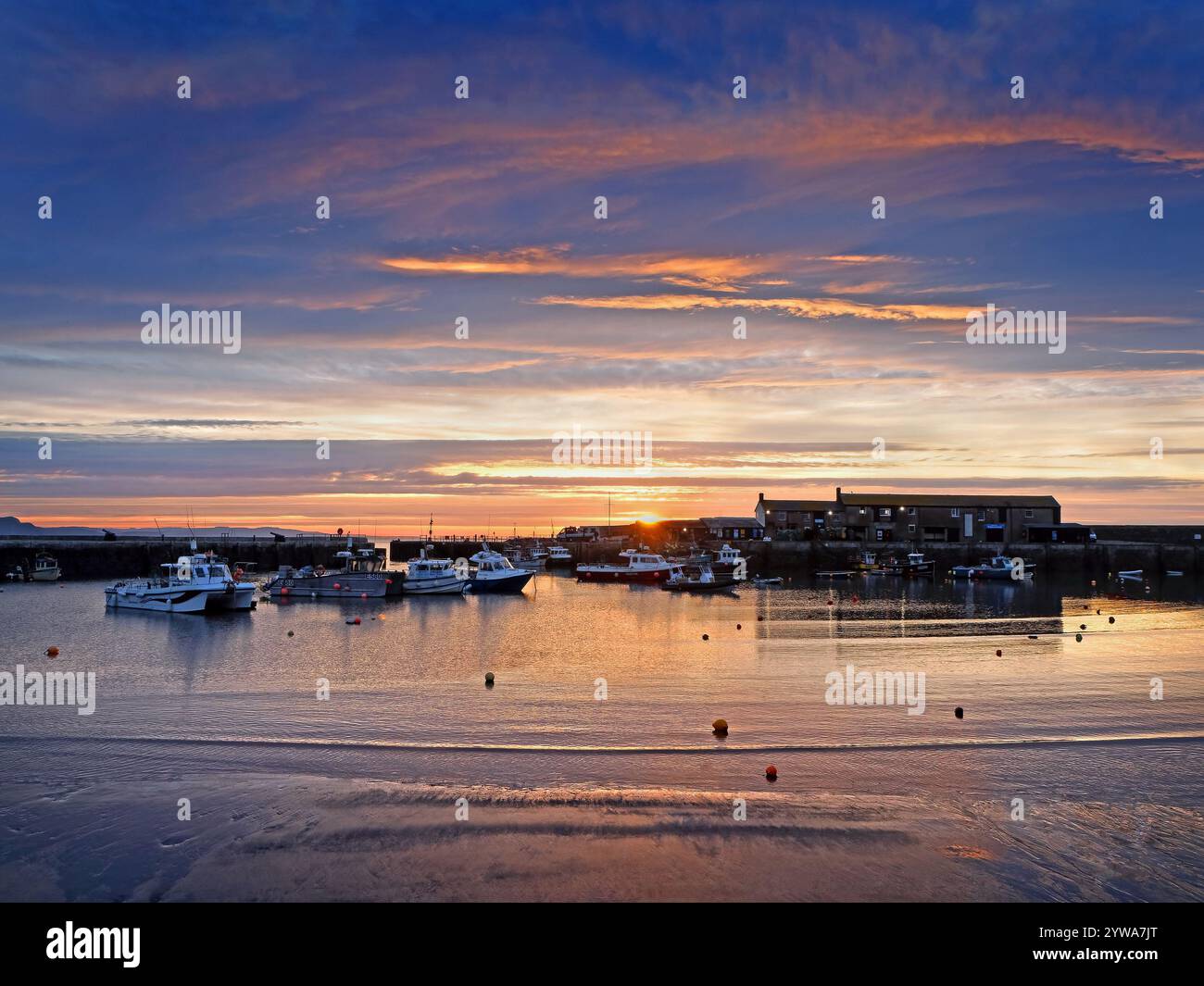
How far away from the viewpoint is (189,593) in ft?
171

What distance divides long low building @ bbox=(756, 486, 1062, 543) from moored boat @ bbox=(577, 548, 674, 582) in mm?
21843

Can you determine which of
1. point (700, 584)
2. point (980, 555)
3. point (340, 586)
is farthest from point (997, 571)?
point (340, 586)

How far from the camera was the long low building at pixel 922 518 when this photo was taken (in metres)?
101

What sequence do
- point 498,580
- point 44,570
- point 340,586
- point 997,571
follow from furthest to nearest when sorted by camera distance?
point 44,570
point 997,571
point 498,580
point 340,586

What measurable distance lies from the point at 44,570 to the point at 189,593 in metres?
44.9

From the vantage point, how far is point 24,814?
14969mm

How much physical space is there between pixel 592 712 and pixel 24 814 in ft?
42.7

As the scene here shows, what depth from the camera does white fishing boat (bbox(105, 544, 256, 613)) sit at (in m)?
52.3

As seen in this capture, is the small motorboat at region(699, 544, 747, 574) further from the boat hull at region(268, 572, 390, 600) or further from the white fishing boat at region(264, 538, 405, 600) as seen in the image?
the boat hull at region(268, 572, 390, 600)

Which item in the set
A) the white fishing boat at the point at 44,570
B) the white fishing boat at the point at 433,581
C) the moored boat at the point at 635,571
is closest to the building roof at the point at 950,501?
the moored boat at the point at 635,571

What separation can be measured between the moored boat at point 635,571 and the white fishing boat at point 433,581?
840 inches

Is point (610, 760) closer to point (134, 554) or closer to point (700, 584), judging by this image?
point (700, 584)

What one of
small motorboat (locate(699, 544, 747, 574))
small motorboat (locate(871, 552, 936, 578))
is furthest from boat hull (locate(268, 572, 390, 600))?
small motorboat (locate(871, 552, 936, 578))
